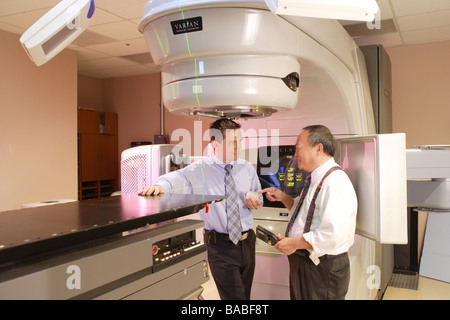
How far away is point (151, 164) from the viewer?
2328 mm

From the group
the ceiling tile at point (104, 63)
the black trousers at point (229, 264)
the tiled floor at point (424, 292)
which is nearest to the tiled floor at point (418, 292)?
the tiled floor at point (424, 292)

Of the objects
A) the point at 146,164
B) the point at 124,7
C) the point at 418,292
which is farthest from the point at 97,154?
the point at 418,292

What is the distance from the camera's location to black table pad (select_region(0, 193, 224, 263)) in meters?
0.77

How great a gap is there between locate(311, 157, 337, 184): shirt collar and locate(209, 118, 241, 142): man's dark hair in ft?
2.00

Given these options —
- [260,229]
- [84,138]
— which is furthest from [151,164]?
[84,138]

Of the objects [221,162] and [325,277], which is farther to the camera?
[221,162]

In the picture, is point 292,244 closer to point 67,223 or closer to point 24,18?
point 67,223

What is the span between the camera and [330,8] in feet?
2.63

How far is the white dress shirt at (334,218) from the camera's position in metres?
1.80

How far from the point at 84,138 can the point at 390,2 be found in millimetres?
4598

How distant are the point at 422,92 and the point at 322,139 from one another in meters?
2.91

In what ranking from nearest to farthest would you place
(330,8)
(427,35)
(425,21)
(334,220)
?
(330,8)
(334,220)
(425,21)
(427,35)

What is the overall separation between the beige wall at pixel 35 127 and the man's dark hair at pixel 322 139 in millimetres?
3644

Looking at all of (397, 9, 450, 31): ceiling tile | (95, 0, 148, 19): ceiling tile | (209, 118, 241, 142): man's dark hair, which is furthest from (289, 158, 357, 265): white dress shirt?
(397, 9, 450, 31): ceiling tile
